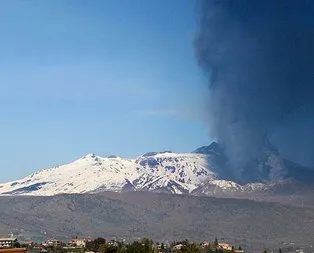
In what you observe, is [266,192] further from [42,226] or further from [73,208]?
[42,226]

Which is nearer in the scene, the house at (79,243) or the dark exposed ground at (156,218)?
the house at (79,243)

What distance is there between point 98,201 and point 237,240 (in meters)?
43.9

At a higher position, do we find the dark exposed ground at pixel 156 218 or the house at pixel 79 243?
the dark exposed ground at pixel 156 218

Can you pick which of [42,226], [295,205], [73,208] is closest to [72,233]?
[42,226]

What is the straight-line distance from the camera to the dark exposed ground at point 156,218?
5418 inches

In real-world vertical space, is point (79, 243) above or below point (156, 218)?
below

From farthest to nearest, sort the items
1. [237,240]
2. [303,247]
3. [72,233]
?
[72,233], [237,240], [303,247]

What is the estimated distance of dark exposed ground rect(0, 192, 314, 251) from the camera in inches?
5418

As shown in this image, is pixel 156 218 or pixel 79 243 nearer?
pixel 79 243

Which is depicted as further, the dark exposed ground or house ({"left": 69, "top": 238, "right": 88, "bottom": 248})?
the dark exposed ground

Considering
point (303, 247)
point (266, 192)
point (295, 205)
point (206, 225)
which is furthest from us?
point (266, 192)

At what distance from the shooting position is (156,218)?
163125 mm

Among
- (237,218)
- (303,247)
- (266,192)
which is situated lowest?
(303,247)

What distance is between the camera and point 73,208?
161125 millimetres
